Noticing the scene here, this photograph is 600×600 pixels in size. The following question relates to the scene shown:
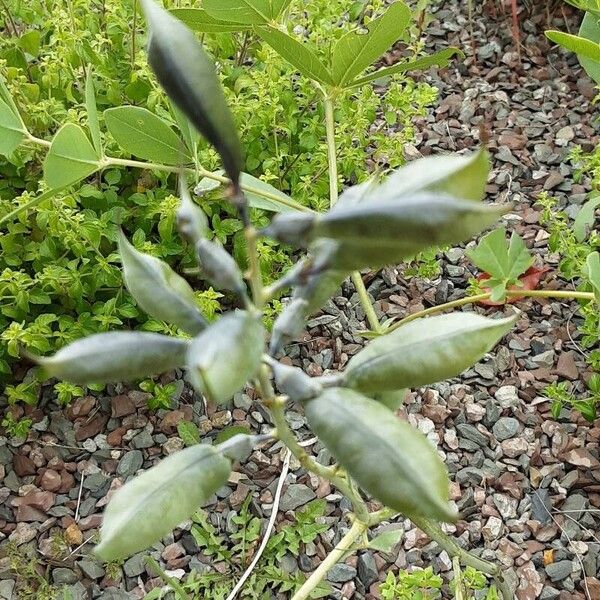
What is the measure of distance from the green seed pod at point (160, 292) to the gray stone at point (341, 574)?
80cm

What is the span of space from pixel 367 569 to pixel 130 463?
42 cm

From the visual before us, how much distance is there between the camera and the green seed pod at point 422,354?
18.8 inches

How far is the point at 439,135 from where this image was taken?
1830mm

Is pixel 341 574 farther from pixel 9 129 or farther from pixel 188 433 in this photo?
pixel 9 129

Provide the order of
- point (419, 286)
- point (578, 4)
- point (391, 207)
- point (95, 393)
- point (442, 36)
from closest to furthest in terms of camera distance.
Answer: point (391, 207) < point (578, 4) < point (95, 393) < point (419, 286) < point (442, 36)

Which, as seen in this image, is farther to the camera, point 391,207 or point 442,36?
point 442,36

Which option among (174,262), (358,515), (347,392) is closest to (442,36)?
(174,262)

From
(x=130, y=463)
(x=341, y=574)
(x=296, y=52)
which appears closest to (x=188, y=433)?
(x=130, y=463)

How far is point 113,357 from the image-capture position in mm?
440

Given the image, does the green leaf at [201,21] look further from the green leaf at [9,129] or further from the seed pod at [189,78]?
the seed pod at [189,78]

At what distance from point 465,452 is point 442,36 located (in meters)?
1.25

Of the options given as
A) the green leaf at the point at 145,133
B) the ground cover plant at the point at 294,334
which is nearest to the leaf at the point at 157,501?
the ground cover plant at the point at 294,334

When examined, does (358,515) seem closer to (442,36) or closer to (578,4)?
(578,4)

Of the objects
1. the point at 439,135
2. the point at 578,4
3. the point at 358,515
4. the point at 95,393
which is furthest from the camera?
the point at 439,135
